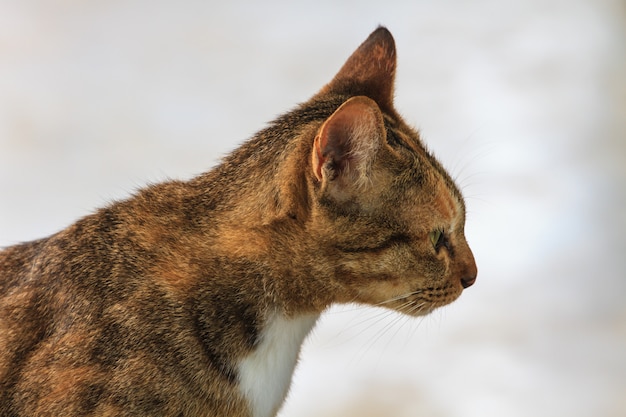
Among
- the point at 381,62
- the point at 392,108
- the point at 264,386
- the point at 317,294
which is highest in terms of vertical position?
the point at 381,62

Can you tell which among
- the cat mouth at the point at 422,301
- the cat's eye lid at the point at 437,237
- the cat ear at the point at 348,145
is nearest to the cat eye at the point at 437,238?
the cat's eye lid at the point at 437,237

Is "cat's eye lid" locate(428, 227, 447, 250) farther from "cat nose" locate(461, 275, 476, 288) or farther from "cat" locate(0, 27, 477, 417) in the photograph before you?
"cat nose" locate(461, 275, 476, 288)

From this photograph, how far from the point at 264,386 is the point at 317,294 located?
24 centimetres

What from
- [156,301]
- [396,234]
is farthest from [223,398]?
[396,234]

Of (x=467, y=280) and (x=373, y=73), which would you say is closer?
(x=467, y=280)

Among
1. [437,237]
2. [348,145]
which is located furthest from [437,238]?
[348,145]

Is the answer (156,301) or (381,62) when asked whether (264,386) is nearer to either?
(156,301)

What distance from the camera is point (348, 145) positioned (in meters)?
1.48

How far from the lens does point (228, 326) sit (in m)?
1.54

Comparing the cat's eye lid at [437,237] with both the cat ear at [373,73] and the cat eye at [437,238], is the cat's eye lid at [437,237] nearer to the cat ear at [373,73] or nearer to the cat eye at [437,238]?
the cat eye at [437,238]

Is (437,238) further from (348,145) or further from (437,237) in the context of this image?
(348,145)

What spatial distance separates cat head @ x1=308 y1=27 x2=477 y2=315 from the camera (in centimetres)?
149

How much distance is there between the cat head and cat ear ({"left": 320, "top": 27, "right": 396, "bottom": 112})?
18 centimetres

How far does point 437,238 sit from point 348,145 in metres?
0.33
